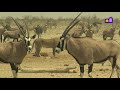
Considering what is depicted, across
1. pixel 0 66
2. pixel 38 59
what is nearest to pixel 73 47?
pixel 0 66

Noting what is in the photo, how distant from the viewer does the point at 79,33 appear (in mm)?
20562

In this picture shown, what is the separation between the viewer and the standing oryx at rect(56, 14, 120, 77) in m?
10.5

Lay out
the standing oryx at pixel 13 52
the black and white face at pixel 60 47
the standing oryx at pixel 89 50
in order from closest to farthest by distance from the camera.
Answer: the black and white face at pixel 60 47 < the standing oryx at pixel 89 50 < the standing oryx at pixel 13 52

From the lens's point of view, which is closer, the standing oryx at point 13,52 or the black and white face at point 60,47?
the black and white face at point 60,47

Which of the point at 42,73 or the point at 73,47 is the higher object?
the point at 73,47

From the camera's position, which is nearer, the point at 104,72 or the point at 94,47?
the point at 94,47

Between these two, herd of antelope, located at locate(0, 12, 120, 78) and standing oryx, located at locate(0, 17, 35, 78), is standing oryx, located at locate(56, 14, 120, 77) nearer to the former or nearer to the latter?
herd of antelope, located at locate(0, 12, 120, 78)

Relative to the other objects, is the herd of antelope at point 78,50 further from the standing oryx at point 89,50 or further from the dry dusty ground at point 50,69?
the dry dusty ground at point 50,69

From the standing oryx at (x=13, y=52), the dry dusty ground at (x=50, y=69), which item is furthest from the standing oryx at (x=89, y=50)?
the standing oryx at (x=13, y=52)

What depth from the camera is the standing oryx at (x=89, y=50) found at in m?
10.5

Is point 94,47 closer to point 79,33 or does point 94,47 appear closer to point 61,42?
point 61,42

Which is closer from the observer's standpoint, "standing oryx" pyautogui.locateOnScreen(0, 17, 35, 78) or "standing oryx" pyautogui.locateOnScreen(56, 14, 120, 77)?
"standing oryx" pyautogui.locateOnScreen(56, 14, 120, 77)

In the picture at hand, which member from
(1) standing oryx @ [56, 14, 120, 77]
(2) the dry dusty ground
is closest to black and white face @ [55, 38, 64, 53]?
(1) standing oryx @ [56, 14, 120, 77]

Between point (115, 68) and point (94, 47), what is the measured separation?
3.54 feet
